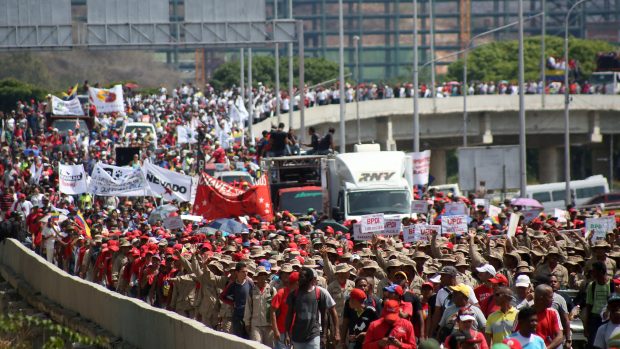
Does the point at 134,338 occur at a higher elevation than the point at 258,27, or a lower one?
lower

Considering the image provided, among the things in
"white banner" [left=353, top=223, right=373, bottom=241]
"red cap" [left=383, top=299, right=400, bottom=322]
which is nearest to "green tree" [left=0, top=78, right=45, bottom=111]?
"white banner" [left=353, top=223, right=373, bottom=241]

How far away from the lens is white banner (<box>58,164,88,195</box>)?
35.6 m

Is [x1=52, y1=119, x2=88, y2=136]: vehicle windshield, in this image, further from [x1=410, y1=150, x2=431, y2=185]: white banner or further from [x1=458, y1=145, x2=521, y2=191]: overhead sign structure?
[x1=410, y1=150, x2=431, y2=185]: white banner

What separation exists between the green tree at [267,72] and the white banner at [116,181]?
266ft

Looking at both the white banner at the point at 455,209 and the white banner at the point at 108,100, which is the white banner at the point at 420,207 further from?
the white banner at the point at 108,100

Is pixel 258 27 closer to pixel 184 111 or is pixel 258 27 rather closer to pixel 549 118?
pixel 184 111

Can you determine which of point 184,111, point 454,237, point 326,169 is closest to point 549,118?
point 184,111

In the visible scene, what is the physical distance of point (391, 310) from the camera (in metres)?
12.6

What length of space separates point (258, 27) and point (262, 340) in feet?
109

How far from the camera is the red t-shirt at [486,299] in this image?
13.6m

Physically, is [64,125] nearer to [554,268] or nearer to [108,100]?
[108,100]

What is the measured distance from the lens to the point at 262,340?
54.4ft

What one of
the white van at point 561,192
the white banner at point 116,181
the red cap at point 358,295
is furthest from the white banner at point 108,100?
the red cap at point 358,295

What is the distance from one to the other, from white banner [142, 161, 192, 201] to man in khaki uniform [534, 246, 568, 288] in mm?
18432
